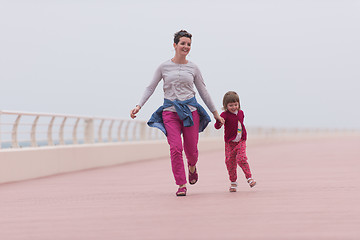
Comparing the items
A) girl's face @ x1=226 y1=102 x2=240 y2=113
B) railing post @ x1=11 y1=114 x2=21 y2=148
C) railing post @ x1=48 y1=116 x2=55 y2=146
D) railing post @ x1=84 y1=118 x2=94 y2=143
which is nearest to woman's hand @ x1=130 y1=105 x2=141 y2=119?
girl's face @ x1=226 y1=102 x2=240 y2=113

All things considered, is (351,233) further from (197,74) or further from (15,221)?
(197,74)

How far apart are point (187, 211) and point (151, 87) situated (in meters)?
2.54

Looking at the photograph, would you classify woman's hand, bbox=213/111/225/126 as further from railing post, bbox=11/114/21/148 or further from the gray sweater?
railing post, bbox=11/114/21/148

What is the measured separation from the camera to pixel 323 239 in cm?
513

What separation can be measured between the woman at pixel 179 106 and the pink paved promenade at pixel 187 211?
1.68 ft

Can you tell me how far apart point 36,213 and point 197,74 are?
9.26ft

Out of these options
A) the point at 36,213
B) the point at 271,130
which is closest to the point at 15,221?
the point at 36,213

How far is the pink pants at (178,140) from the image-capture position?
9.00 m

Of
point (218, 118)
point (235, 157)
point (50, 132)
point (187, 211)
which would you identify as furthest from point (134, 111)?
point (50, 132)

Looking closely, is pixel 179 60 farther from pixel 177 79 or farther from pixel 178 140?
pixel 178 140

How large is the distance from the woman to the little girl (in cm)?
18

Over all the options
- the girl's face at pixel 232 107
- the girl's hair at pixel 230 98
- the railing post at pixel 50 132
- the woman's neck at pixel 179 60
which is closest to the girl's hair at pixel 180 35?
the woman's neck at pixel 179 60

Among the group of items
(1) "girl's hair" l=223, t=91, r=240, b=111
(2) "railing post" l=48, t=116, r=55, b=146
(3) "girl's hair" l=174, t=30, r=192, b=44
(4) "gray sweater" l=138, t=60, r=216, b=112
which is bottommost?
(2) "railing post" l=48, t=116, r=55, b=146

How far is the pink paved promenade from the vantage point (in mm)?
5629
